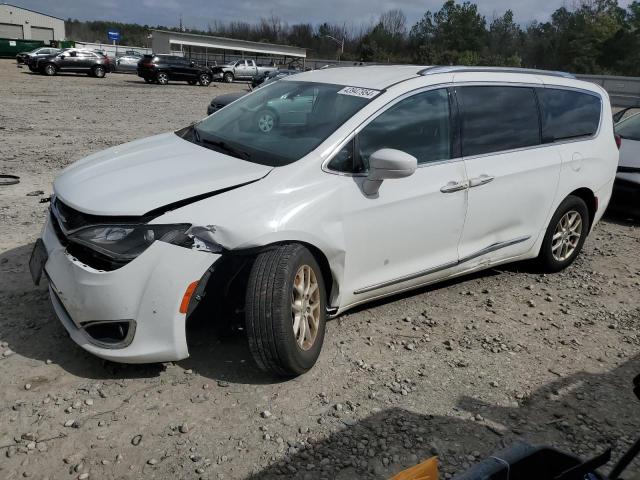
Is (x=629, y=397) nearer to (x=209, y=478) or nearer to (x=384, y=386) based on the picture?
(x=384, y=386)

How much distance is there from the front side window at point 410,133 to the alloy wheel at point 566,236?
1.70 meters

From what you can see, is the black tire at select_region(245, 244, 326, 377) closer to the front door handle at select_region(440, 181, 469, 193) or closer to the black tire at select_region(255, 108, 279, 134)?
the black tire at select_region(255, 108, 279, 134)

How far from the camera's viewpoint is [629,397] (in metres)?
3.48

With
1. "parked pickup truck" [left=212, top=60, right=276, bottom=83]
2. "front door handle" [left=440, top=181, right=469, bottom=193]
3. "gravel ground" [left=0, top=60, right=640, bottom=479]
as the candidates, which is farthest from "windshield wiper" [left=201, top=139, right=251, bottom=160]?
"parked pickup truck" [left=212, top=60, right=276, bottom=83]

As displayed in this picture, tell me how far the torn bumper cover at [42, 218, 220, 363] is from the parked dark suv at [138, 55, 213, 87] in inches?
1239

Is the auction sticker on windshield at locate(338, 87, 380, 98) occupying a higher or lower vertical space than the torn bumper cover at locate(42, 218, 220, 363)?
higher

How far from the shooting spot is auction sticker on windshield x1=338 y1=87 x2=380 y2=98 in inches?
153

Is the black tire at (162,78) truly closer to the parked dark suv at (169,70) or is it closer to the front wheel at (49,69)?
the parked dark suv at (169,70)

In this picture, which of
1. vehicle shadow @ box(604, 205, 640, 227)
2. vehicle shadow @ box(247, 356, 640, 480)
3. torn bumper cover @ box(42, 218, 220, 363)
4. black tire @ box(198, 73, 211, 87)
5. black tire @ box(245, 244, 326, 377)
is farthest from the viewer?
black tire @ box(198, 73, 211, 87)

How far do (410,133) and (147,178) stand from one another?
5.79 ft

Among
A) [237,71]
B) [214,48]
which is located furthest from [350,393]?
[214,48]

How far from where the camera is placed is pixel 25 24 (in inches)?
Answer: 3017

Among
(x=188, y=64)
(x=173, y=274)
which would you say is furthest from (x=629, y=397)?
(x=188, y=64)

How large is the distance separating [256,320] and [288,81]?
2279 mm
